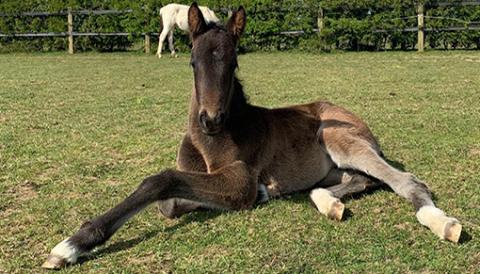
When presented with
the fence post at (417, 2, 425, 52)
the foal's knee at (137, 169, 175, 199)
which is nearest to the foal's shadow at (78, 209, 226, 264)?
the foal's knee at (137, 169, 175, 199)

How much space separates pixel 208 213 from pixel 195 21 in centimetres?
140

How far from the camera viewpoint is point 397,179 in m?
4.22

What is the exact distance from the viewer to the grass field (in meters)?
3.28

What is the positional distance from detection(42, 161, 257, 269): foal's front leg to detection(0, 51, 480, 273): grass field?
100 mm

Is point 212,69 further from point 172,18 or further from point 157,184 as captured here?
point 172,18

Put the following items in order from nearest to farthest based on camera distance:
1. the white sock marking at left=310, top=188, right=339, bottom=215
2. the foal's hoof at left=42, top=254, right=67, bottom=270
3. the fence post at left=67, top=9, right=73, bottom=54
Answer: the foal's hoof at left=42, top=254, right=67, bottom=270 → the white sock marking at left=310, top=188, right=339, bottom=215 → the fence post at left=67, top=9, right=73, bottom=54

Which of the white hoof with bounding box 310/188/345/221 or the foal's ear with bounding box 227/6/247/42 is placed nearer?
the white hoof with bounding box 310/188/345/221

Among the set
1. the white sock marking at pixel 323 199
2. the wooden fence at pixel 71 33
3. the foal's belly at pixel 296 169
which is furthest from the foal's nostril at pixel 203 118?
the wooden fence at pixel 71 33

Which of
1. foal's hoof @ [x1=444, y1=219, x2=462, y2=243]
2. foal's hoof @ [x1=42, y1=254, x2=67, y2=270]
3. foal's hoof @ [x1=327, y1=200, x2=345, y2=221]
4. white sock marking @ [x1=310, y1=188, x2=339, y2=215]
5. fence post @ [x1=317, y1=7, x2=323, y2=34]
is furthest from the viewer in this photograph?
fence post @ [x1=317, y1=7, x2=323, y2=34]

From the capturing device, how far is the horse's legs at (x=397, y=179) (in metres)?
3.51

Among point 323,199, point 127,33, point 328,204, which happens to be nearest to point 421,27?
point 127,33

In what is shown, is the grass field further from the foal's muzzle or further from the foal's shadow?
the foal's muzzle

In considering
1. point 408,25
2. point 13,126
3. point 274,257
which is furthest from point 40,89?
point 408,25

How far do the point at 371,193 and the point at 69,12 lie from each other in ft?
67.1
